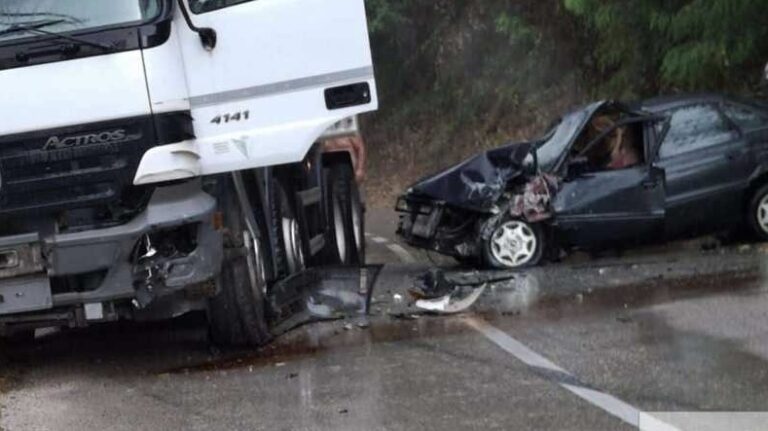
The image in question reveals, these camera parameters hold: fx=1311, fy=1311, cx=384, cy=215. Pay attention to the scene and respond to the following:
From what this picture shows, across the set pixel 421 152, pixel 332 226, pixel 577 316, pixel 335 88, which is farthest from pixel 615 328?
pixel 421 152

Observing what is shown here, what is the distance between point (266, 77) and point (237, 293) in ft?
5.38

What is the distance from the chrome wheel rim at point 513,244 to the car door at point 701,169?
141cm

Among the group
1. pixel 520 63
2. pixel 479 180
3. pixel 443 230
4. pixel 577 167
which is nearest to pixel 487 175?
pixel 479 180

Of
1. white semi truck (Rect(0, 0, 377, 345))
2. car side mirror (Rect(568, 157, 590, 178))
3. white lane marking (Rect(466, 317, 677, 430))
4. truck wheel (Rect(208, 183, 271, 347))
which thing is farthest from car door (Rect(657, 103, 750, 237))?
truck wheel (Rect(208, 183, 271, 347))

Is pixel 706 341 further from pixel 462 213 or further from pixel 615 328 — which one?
pixel 462 213

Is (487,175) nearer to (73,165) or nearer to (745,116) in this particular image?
(745,116)

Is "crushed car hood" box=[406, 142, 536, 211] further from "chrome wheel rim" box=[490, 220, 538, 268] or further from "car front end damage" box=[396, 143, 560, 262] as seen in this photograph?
"chrome wheel rim" box=[490, 220, 538, 268]

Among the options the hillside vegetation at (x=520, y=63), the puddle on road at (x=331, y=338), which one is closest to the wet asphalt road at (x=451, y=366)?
the puddle on road at (x=331, y=338)

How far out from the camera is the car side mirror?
13.0 metres

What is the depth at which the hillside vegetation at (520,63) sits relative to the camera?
655 inches

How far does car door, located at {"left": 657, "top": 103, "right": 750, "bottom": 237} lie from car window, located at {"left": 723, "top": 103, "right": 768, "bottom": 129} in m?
0.08

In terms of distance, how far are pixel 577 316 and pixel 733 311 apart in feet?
3.90

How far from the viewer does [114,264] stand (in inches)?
343

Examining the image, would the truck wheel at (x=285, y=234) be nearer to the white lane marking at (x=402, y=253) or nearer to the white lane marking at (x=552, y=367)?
the white lane marking at (x=552, y=367)
